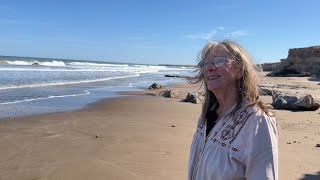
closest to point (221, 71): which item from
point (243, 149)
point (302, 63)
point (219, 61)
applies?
point (219, 61)

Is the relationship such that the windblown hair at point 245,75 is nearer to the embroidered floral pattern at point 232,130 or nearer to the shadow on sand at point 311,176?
the embroidered floral pattern at point 232,130

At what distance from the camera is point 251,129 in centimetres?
189

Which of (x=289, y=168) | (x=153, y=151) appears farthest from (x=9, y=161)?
(x=289, y=168)

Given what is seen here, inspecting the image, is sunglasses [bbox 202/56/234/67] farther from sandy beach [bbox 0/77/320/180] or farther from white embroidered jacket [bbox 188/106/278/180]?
sandy beach [bbox 0/77/320/180]

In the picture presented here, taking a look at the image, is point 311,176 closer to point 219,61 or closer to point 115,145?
point 115,145

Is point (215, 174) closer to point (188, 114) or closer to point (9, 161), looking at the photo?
point (9, 161)

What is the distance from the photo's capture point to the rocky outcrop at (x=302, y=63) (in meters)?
36.4

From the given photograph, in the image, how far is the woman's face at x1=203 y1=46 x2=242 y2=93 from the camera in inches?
84.2

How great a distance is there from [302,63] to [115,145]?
112 ft


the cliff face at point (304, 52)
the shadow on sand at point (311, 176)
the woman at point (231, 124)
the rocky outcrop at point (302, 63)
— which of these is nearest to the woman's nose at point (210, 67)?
the woman at point (231, 124)

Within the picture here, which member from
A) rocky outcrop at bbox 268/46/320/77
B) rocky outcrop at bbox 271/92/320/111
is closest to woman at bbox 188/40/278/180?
rocky outcrop at bbox 271/92/320/111

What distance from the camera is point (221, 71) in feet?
7.07

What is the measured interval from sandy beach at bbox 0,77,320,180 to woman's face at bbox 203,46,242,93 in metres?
3.71

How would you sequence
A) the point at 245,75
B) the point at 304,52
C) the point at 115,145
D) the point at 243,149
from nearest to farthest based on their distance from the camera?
the point at 243,149
the point at 245,75
the point at 115,145
the point at 304,52
